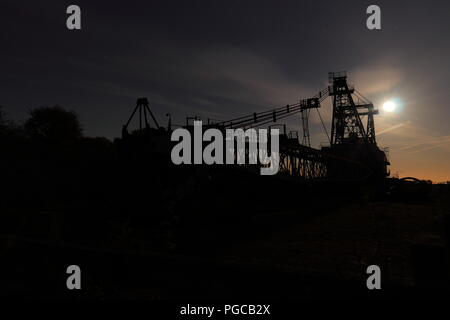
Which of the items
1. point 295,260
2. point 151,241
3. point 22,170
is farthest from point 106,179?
point 295,260

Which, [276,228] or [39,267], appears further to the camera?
[276,228]

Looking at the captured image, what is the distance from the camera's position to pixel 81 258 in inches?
189

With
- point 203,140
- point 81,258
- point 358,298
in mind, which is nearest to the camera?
point 358,298

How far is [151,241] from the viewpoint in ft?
43.1

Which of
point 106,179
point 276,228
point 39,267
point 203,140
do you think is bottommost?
Result: point 276,228

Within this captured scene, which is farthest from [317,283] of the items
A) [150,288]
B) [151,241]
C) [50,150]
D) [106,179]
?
[50,150]

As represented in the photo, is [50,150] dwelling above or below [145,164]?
above

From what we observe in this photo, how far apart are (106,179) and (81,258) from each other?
2195cm

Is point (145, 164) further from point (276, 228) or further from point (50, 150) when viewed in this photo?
point (50, 150)

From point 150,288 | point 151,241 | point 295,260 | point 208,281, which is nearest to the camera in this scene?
point 208,281

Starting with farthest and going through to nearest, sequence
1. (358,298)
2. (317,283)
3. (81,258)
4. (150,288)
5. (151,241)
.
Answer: (151,241) < (81,258) < (150,288) < (317,283) < (358,298)

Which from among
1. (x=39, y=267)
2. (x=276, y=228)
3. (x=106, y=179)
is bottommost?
(x=276, y=228)

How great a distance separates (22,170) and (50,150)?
869 cm

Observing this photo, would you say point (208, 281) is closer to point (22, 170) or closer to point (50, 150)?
point (22, 170)
